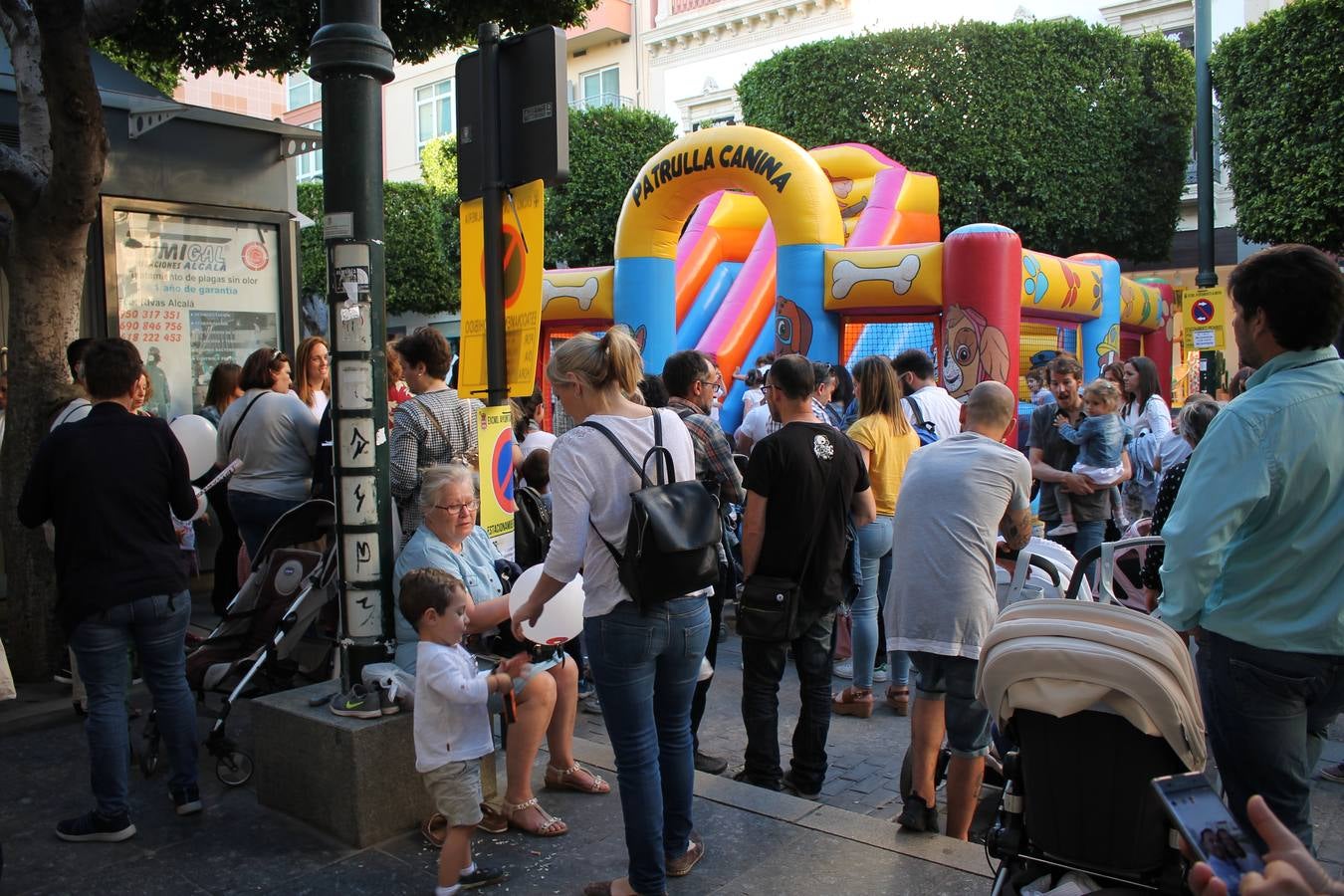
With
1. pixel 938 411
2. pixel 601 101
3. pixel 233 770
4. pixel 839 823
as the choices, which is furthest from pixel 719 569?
pixel 601 101

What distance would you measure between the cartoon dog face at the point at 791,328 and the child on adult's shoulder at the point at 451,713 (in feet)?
29.0

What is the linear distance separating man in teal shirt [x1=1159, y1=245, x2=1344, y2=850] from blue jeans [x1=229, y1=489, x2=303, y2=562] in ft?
15.1

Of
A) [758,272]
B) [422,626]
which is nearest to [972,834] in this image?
[422,626]

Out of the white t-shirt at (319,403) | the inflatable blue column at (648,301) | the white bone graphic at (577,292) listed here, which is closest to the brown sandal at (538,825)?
the white t-shirt at (319,403)

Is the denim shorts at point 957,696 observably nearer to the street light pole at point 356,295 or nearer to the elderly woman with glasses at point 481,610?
the elderly woman with glasses at point 481,610

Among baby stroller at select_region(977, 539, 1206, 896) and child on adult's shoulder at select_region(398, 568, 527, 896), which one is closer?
baby stroller at select_region(977, 539, 1206, 896)

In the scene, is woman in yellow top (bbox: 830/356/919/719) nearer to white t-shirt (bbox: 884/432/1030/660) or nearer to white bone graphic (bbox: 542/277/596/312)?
white t-shirt (bbox: 884/432/1030/660)

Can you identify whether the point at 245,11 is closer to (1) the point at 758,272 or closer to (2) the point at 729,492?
(2) the point at 729,492

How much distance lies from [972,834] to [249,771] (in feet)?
9.38

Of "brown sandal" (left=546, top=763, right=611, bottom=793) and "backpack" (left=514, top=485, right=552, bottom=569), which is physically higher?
"backpack" (left=514, top=485, right=552, bottom=569)

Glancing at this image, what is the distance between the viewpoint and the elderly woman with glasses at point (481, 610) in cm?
381

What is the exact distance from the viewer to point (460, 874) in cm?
338

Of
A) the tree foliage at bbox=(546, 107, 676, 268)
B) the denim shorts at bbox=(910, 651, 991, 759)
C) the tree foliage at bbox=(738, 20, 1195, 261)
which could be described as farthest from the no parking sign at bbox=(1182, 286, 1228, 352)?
the tree foliage at bbox=(546, 107, 676, 268)

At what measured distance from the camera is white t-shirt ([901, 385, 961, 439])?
21.4 feet
